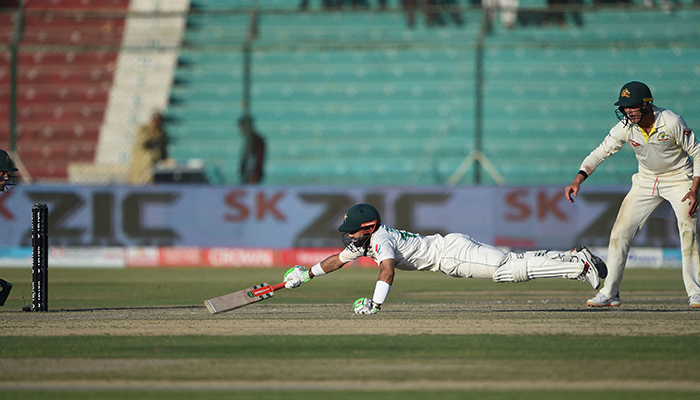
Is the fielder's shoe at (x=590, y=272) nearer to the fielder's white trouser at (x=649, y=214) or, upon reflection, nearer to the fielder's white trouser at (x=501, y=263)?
the fielder's white trouser at (x=501, y=263)

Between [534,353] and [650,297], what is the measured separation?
4.99 m

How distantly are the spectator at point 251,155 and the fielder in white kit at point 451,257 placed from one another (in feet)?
34.4

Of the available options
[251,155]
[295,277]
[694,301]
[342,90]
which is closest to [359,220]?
[295,277]

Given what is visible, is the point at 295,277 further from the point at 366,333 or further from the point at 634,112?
the point at 634,112

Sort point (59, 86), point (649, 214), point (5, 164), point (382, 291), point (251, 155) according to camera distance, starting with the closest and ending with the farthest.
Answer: point (382, 291) → point (649, 214) → point (5, 164) → point (251, 155) → point (59, 86)

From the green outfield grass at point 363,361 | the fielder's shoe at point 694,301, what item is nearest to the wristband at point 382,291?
the green outfield grass at point 363,361

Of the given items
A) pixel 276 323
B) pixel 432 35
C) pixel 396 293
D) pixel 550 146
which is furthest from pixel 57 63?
pixel 276 323

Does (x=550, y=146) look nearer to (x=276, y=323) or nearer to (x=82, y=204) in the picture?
(x=82, y=204)

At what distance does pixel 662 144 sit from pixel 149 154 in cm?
1365

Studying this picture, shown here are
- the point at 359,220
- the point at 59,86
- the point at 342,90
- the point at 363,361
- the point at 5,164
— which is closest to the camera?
the point at 363,361

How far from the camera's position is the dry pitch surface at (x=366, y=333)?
5.77 metres

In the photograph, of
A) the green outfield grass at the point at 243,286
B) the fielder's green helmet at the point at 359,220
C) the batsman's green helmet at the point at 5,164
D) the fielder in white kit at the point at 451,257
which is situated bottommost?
the green outfield grass at the point at 243,286

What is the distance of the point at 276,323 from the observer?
861 centimetres

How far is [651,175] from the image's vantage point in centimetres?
942
